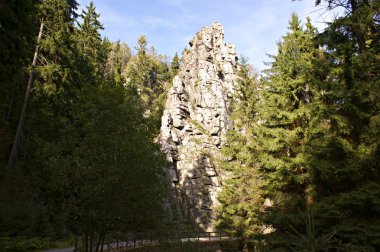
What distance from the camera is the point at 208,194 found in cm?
4391

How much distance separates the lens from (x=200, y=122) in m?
51.6

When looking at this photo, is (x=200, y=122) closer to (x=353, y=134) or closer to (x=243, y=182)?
(x=243, y=182)

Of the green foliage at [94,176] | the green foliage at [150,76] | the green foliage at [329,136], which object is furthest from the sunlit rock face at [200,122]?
the green foliage at [329,136]

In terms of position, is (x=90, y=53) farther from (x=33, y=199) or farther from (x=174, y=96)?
(x=33, y=199)

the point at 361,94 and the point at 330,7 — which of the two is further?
the point at 330,7

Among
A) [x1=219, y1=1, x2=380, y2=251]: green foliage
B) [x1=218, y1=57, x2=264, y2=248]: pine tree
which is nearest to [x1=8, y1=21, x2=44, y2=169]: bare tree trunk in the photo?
[x1=218, y1=57, x2=264, y2=248]: pine tree

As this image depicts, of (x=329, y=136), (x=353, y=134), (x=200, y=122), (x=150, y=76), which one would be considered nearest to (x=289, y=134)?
(x=329, y=136)

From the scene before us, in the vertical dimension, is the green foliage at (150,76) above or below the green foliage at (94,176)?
above

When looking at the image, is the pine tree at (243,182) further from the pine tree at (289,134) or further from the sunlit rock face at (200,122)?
the sunlit rock face at (200,122)

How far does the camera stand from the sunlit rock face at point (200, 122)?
142 feet

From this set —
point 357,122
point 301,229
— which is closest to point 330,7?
point 357,122

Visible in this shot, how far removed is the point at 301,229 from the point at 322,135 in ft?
13.9

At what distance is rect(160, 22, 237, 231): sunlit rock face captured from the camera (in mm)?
43250

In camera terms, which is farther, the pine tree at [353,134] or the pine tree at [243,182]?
the pine tree at [243,182]
